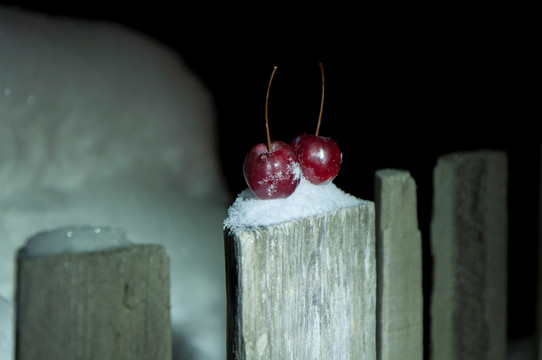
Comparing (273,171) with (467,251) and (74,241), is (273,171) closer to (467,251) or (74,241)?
(74,241)

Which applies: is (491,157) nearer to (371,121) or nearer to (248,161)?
(248,161)

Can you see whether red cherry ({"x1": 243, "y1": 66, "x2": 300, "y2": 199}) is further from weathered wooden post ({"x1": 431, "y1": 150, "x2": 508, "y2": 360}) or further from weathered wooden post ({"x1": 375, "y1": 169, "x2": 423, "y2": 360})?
weathered wooden post ({"x1": 431, "y1": 150, "x2": 508, "y2": 360})

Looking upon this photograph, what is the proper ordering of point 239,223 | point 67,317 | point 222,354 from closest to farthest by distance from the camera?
1. point 67,317
2. point 239,223
3. point 222,354

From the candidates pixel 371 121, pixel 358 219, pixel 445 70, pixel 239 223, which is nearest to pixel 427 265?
pixel 371 121

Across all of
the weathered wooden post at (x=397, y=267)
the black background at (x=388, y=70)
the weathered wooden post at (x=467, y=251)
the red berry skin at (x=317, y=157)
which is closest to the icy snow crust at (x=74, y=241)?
the red berry skin at (x=317, y=157)

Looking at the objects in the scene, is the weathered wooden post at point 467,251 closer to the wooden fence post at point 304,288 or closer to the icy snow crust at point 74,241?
the wooden fence post at point 304,288

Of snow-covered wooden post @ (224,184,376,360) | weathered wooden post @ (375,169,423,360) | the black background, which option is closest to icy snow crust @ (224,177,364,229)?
snow-covered wooden post @ (224,184,376,360)

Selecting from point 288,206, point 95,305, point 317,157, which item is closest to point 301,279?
point 288,206

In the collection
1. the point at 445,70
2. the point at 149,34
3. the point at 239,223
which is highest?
the point at 149,34

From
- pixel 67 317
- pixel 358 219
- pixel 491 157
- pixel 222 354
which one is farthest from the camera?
pixel 222 354
